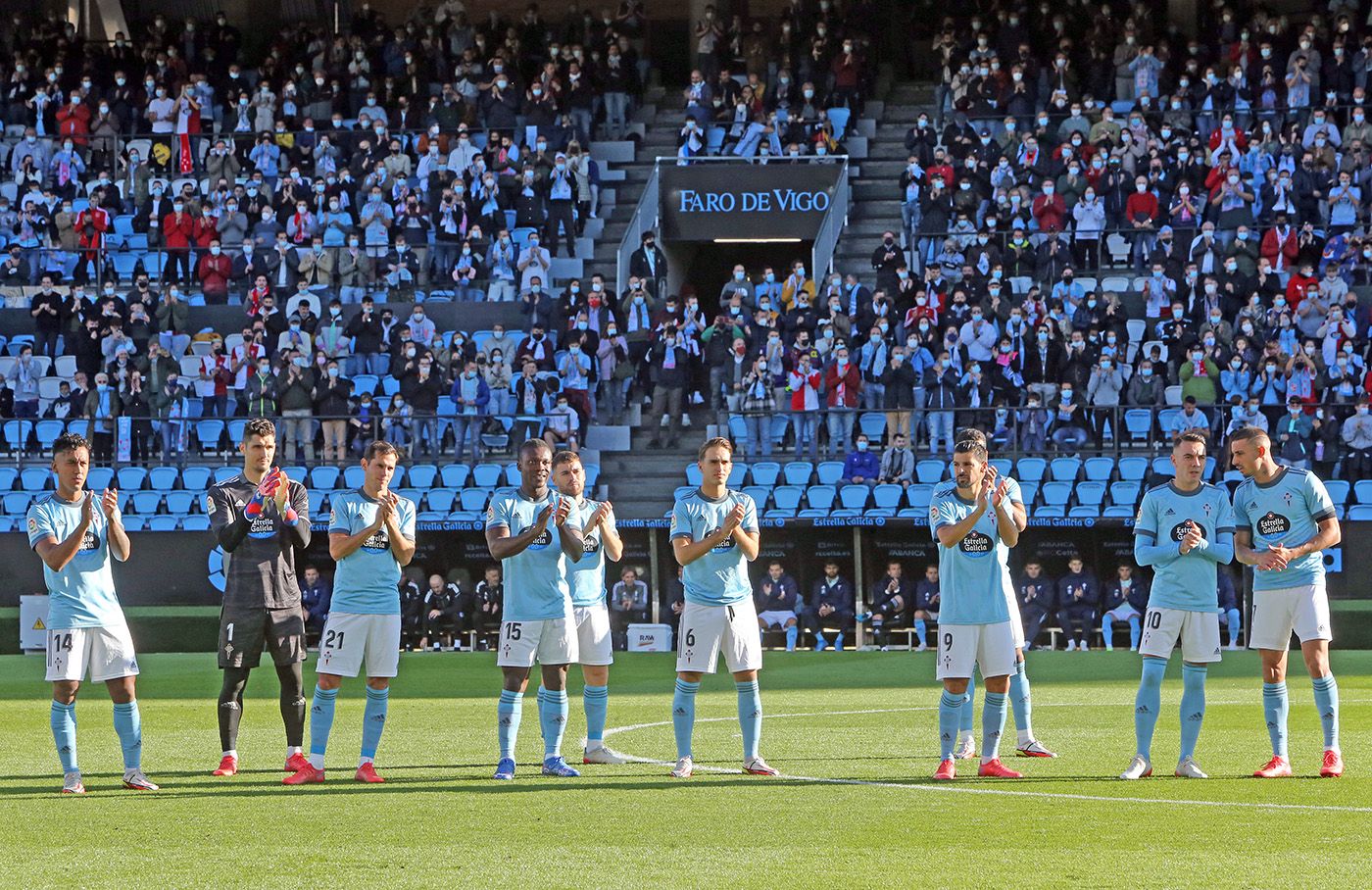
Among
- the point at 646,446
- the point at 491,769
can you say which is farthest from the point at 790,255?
the point at 491,769

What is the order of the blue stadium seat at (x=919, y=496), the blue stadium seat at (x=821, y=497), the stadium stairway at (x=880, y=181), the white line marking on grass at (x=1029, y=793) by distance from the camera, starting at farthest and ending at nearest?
the stadium stairway at (x=880, y=181) < the blue stadium seat at (x=821, y=497) < the blue stadium seat at (x=919, y=496) < the white line marking on grass at (x=1029, y=793)

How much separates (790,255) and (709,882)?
97.8 ft

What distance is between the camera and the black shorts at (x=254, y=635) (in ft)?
39.7

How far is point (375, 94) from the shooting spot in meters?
38.0

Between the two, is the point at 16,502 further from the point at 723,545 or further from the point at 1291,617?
the point at 1291,617

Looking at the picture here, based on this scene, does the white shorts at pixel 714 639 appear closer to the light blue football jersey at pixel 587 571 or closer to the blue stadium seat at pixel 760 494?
the light blue football jersey at pixel 587 571

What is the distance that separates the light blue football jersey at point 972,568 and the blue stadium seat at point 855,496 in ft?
51.1

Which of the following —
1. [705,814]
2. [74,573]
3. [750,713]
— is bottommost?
[705,814]

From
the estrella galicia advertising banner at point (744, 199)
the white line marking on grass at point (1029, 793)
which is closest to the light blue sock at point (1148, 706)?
the white line marking on grass at point (1029, 793)

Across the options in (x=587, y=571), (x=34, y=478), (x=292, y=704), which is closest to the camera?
(x=292, y=704)

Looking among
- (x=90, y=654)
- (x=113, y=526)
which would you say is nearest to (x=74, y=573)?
(x=113, y=526)

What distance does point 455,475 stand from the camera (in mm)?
28891

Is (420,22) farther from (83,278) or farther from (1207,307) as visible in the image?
(1207,307)

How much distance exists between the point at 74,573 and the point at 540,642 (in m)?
2.85
